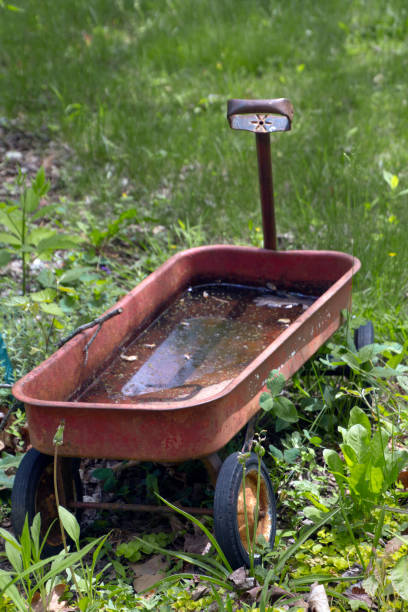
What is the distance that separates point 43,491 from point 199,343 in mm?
879

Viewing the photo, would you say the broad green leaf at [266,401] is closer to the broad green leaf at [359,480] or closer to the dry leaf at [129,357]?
the broad green leaf at [359,480]

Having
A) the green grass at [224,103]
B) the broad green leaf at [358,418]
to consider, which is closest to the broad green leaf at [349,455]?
the broad green leaf at [358,418]

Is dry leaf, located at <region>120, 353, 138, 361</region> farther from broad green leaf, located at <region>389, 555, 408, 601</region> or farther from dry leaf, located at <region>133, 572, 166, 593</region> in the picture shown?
broad green leaf, located at <region>389, 555, 408, 601</region>

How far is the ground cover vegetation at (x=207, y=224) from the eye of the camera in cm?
207

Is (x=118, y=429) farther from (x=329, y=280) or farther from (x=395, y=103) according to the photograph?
(x=395, y=103)

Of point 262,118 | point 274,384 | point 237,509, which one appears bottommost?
point 237,509

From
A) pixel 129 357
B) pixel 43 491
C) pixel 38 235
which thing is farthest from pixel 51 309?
pixel 43 491


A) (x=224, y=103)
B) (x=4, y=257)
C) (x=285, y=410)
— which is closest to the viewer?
(x=285, y=410)

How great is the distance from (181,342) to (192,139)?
262 cm

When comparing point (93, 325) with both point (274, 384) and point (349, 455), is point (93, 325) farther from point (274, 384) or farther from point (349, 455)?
point (349, 455)

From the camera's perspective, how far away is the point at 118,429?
205 cm

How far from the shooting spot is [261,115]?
264cm

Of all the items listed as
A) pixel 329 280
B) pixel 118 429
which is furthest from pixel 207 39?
pixel 118 429

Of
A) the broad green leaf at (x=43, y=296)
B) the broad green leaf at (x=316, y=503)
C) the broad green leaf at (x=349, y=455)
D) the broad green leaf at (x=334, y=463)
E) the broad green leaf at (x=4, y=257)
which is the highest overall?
the broad green leaf at (x=4, y=257)
